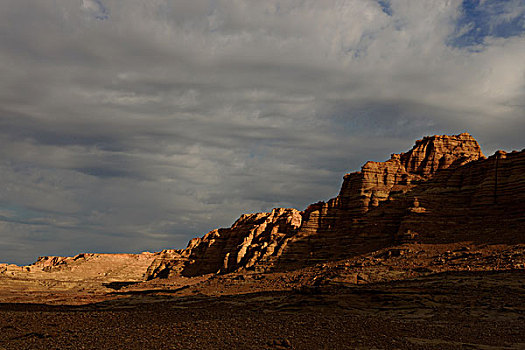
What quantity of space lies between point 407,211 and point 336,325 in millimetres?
47079

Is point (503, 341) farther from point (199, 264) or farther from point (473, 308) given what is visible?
point (199, 264)

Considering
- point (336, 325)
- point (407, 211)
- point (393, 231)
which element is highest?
point (407, 211)

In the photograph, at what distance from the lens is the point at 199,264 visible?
4675 inches

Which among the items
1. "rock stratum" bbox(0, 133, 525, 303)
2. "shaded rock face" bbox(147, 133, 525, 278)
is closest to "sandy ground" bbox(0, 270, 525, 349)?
"rock stratum" bbox(0, 133, 525, 303)

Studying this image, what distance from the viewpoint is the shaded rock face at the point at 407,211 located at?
198 ft

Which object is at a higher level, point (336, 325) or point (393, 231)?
point (393, 231)

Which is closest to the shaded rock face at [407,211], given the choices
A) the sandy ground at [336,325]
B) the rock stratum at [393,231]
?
the rock stratum at [393,231]

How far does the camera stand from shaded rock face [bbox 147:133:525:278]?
2378 inches

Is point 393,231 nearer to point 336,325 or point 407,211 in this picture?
point 407,211

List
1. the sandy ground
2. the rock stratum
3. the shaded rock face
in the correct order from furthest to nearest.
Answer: the shaded rock face → the rock stratum → the sandy ground

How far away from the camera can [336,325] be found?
23953 millimetres

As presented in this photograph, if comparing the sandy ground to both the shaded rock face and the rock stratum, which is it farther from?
the shaded rock face

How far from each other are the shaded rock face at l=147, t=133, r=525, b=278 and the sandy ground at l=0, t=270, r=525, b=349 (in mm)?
25028

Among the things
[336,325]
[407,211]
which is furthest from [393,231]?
[336,325]
